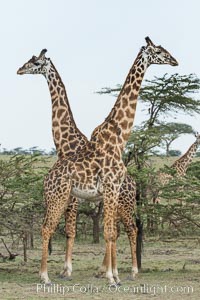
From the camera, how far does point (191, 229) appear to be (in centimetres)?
1070

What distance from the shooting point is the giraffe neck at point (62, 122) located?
962 centimetres

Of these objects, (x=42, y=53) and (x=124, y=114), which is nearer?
(x=124, y=114)

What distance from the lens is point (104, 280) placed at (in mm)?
9172

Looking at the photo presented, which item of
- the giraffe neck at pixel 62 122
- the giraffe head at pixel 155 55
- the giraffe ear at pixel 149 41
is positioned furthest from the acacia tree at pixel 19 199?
the giraffe ear at pixel 149 41

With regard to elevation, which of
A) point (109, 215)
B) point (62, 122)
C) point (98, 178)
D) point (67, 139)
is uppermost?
point (62, 122)

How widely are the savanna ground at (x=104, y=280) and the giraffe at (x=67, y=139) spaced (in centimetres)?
55

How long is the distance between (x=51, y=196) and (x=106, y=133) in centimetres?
112

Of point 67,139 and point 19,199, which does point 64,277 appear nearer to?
point 19,199

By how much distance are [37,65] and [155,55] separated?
168 cm

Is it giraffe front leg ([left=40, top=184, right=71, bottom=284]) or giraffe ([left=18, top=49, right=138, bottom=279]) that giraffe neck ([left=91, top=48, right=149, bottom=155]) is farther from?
giraffe front leg ([left=40, top=184, right=71, bottom=284])

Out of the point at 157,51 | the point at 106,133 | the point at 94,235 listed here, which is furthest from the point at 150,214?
the point at 94,235

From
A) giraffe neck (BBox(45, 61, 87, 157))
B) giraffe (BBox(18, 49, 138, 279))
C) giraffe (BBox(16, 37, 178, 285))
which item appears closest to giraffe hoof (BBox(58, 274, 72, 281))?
giraffe (BBox(18, 49, 138, 279))

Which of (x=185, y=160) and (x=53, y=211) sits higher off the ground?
(x=185, y=160)

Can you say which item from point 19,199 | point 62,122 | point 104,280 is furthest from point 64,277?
point 62,122
